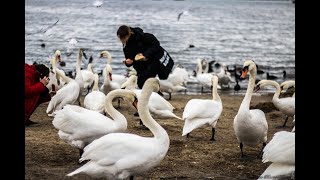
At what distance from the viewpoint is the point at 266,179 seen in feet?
17.4

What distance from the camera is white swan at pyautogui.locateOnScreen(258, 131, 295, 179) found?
5254mm

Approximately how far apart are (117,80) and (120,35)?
6335 millimetres

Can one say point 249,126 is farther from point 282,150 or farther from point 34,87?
point 34,87

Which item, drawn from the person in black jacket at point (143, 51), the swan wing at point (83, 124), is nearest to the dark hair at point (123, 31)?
the person in black jacket at point (143, 51)

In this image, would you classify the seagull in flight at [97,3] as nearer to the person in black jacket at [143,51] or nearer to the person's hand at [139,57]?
the person in black jacket at [143,51]

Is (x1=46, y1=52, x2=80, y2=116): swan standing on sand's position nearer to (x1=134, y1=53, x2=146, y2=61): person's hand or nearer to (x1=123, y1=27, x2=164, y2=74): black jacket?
(x1=123, y1=27, x2=164, y2=74): black jacket

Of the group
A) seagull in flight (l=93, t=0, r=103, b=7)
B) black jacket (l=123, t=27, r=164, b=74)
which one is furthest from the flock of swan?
seagull in flight (l=93, t=0, r=103, b=7)

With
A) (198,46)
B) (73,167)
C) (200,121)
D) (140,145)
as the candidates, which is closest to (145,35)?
(200,121)

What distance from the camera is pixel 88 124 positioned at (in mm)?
6801

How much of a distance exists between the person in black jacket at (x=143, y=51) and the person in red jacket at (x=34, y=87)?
148 centimetres

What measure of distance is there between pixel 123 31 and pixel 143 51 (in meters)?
0.83

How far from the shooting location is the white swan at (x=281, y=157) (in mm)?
5254

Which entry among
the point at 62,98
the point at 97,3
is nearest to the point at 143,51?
the point at 62,98
